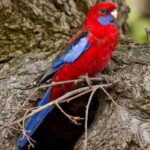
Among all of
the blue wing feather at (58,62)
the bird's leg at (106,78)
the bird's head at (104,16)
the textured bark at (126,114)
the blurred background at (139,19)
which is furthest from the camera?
the blurred background at (139,19)

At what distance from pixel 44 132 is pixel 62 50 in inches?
22.4

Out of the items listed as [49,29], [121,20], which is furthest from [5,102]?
[121,20]

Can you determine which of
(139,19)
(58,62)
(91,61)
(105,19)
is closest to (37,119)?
(58,62)

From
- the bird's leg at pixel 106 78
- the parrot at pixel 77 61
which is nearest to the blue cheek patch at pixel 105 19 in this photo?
the parrot at pixel 77 61

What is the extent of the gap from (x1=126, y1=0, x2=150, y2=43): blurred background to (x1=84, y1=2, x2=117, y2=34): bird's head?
1.26 metres

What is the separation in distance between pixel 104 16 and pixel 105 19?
2 cm

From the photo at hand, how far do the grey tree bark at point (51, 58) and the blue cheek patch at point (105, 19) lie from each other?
21 centimetres

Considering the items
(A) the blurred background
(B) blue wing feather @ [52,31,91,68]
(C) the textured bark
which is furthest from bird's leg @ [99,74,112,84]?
(A) the blurred background

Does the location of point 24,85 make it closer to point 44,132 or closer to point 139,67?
point 44,132

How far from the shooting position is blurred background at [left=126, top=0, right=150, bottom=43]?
16.4 ft

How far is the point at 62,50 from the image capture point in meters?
3.49

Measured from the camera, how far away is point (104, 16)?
3.55 m

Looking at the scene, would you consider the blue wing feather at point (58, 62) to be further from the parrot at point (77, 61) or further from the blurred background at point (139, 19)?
the blurred background at point (139, 19)

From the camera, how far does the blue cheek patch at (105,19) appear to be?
11.6 feet
